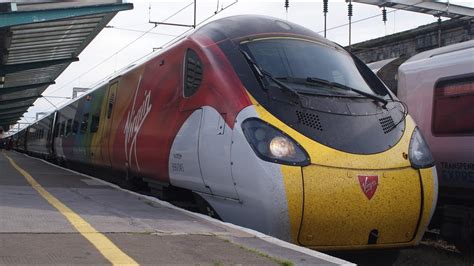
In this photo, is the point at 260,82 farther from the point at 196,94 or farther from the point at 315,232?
the point at 315,232

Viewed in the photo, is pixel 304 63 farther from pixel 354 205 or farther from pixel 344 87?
pixel 354 205

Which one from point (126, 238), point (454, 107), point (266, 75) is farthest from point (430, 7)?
point (126, 238)

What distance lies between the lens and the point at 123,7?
21.2 metres

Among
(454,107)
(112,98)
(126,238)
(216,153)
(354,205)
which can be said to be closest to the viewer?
(126,238)

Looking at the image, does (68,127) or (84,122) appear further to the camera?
(68,127)

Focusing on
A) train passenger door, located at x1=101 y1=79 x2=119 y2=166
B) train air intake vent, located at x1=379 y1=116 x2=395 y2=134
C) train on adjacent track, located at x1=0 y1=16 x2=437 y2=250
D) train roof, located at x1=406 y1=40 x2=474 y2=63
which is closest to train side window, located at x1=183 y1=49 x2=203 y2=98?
train on adjacent track, located at x1=0 y1=16 x2=437 y2=250

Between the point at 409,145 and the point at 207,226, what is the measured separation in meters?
2.32

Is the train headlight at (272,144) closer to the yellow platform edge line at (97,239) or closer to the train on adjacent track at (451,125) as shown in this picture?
the yellow platform edge line at (97,239)

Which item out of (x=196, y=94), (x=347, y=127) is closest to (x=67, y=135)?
(x=196, y=94)

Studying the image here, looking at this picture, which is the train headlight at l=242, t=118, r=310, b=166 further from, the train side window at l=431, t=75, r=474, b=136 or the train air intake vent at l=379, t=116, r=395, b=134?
the train side window at l=431, t=75, r=474, b=136

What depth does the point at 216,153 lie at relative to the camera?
5641 mm

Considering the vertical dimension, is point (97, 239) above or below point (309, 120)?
below

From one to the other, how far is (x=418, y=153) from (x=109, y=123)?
6.33 metres

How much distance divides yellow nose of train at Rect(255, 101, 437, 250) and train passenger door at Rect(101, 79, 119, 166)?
17.4 ft
